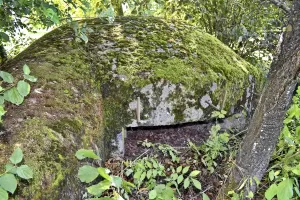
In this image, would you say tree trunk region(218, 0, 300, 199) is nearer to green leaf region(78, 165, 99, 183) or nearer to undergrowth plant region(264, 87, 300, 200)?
undergrowth plant region(264, 87, 300, 200)

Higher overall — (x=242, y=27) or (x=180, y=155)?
(x=242, y=27)

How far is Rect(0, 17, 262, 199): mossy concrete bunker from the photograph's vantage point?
1583mm

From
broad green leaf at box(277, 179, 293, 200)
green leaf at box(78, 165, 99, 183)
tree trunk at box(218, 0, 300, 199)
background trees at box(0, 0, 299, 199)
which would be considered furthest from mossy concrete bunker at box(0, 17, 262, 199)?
broad green leaf at box(277, 179, 293, 200)

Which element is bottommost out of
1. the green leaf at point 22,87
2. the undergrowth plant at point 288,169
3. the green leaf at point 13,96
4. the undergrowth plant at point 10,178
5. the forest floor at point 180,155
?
the forest floor at point 180,155

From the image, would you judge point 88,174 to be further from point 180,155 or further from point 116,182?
point 180,155

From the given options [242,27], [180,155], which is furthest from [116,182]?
[242,27]

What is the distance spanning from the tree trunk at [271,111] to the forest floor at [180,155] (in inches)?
12.8

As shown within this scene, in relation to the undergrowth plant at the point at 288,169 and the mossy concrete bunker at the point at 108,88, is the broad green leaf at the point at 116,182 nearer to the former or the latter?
the mossy concrete bunker at the point at 108,88

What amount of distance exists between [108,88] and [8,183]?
5.38 ft

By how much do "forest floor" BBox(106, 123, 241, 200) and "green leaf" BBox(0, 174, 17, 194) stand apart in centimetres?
112

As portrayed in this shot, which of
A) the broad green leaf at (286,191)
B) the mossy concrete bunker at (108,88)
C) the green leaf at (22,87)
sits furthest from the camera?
the mossy concrete bunker at (108,88)

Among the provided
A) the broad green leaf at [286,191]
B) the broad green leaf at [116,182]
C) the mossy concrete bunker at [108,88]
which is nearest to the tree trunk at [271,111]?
the broad green leaf at [286,191]

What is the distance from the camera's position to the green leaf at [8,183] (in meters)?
0.99

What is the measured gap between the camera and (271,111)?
69.1 inches
